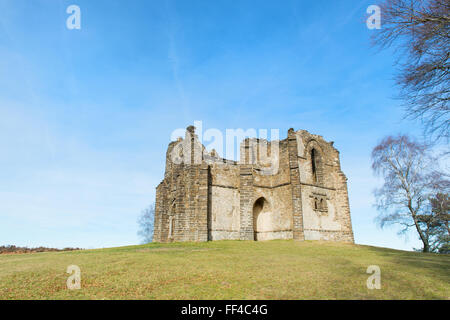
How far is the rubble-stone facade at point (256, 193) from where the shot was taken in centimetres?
2181

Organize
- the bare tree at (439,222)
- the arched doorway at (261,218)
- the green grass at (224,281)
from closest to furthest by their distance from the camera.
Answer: the green grass at (224,281) < the bare tree at (439,222) < the arched doorway at (261,218)

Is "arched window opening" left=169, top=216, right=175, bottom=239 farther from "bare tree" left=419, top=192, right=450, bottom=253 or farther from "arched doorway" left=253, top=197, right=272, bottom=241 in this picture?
"bare tree" left=419, top=192, right=450, bottom=253

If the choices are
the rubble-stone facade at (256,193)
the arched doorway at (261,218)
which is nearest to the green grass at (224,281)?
the rubble-stone facade at (256,193)

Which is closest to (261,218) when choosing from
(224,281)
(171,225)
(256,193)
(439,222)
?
(256,193)

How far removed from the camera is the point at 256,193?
24.3 m

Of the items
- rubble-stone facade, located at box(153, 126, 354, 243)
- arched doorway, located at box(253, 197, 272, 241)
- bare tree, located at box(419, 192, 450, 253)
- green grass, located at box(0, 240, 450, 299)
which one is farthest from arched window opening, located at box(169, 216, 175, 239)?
bare tree, located at box(419, 192, 450, 253)

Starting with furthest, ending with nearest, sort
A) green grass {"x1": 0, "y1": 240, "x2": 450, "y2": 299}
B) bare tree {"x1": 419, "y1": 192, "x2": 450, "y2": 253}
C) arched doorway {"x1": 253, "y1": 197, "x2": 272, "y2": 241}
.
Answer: arched doorway {"x1": 253, "y1": 197, "x2": 272, "y2": 241} < bare tree {"x1": 419, "y1": 192, "x2": 450, "y2": 253} < green grass {"x1": 0, "y1": 240, "x2": 450, "y2": 299}

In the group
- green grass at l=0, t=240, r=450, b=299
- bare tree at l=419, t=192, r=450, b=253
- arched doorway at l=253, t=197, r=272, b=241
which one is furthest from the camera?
arched doorway at l=253, t=197, r=272, b=241

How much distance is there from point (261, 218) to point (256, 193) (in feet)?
7.51

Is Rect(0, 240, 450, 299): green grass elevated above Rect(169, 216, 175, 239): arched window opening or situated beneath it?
situated beneath

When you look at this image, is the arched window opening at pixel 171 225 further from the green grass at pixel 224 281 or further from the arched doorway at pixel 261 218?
the green grass at pixel 224 281

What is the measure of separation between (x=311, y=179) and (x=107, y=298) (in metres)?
Answer: 19.7

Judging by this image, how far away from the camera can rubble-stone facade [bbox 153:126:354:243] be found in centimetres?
2181

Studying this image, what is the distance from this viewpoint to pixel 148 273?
9.29 m
